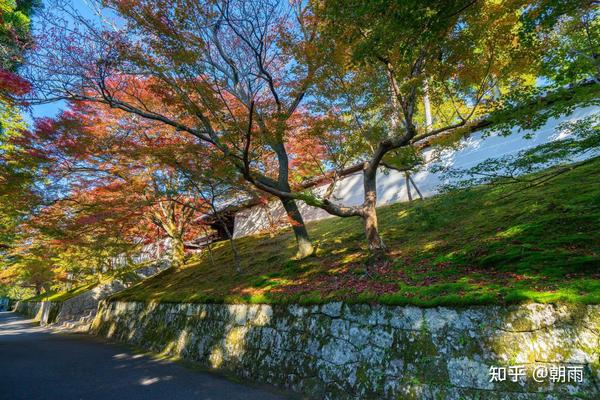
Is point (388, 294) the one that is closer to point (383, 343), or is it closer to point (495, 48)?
point (383, 343)

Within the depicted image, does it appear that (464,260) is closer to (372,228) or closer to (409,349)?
(372,228)

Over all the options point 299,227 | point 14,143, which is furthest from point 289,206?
point 14,143

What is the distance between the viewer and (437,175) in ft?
38.8

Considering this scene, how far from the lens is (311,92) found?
27.3ft

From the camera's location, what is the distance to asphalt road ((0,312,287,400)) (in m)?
4.82

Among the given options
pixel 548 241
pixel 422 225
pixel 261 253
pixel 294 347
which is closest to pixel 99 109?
pixel 261 253

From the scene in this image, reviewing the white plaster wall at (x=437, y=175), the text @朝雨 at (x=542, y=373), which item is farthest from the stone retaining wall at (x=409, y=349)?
the white plaster wall at (x=437, y=175)

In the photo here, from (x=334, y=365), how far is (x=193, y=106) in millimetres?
6172

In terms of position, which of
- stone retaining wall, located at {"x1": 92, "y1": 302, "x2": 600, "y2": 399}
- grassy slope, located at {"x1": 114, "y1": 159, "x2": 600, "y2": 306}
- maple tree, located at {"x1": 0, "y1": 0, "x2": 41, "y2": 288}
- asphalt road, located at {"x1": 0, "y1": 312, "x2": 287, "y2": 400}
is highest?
maple tree, located at {"x1": 0, "y1": 0, "x2": 41, "y2": 288}

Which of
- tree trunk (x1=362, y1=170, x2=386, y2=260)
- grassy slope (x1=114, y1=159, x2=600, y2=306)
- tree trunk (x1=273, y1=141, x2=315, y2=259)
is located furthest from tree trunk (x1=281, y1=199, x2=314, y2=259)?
tree trunk (x1=362, y1=170, x2=386, y2=260)

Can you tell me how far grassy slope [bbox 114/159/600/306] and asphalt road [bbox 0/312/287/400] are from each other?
165 cm

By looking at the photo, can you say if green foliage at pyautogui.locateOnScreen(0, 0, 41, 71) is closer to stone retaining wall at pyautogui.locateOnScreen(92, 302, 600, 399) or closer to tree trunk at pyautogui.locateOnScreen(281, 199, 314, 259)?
tree trunk at pyautogui.locateOnScreen(281, 199, 314, 259)

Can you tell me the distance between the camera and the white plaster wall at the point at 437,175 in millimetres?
9539

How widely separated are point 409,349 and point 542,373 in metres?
1.34
